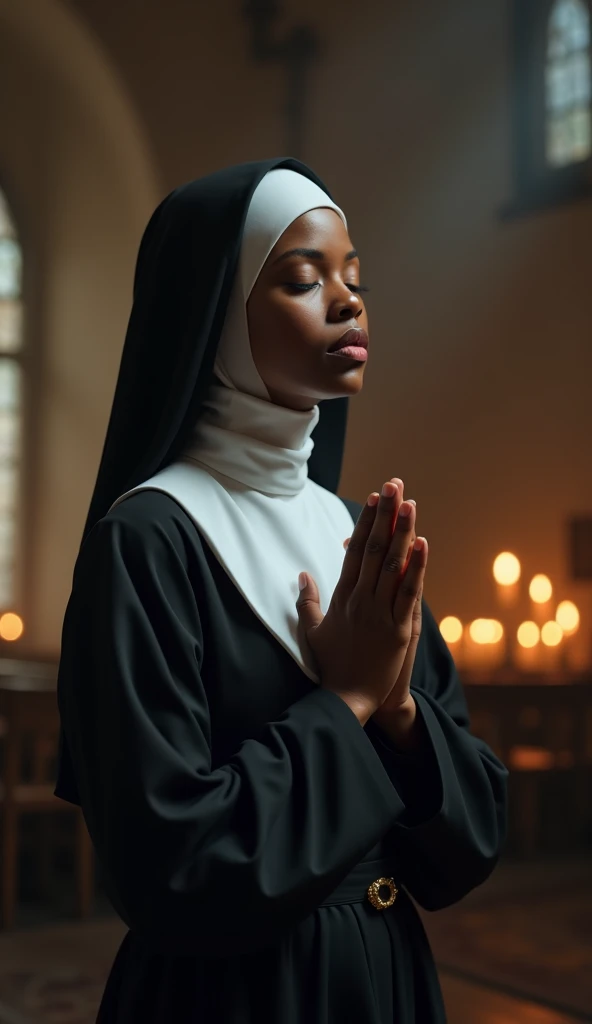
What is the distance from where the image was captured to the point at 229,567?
4.84ft

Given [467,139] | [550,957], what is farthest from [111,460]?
[467,139]

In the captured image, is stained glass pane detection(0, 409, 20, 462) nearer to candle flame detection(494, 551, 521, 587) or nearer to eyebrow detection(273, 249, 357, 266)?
candle flame detection(494, 551, 521, 587)

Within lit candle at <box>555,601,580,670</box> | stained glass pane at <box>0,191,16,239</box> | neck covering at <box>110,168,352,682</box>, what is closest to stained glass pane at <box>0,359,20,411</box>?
stained glass pane at <box>0,191,16,239</box>

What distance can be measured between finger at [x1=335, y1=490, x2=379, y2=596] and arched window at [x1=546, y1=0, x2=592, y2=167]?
7.08 meters

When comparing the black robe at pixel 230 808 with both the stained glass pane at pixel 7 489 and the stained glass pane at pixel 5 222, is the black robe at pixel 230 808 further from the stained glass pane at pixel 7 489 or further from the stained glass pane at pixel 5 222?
the stained glass pane at pixel 5 222

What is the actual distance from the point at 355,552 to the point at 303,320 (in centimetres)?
32

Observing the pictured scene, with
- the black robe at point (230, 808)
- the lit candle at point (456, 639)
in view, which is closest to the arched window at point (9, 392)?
the lit candle at point (456, 639)

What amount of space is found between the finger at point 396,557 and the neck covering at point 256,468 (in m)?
0.14

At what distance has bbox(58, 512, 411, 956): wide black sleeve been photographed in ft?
4.22

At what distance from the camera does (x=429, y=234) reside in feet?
28.0

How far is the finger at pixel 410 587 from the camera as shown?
1.43m

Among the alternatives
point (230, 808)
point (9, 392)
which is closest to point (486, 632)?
point (230, 808)

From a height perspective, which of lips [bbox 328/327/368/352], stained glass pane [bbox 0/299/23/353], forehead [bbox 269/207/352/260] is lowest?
lips [bbox 328/327/368/352]

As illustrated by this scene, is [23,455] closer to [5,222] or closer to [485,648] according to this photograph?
[5,222]
